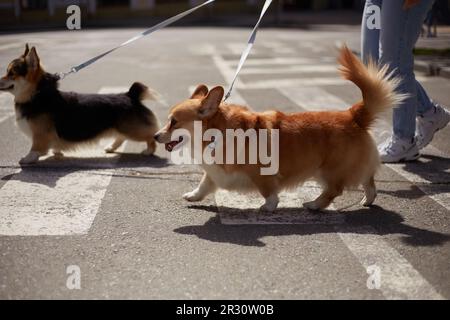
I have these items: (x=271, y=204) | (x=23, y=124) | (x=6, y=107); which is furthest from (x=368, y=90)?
(x=6, y=107)

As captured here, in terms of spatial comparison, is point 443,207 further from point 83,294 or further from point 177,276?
point 83,294

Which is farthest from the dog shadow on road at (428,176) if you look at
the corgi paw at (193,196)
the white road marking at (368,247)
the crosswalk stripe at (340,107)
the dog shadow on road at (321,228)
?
the corgi paw at (193,196)

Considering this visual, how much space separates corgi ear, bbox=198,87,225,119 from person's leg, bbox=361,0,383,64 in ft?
6.46

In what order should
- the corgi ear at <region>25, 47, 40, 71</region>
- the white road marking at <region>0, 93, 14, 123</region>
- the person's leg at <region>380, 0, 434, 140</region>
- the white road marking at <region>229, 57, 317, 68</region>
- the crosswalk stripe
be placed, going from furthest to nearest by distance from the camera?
the white road marking at <region>229, 57, 317, 68</region> < the white road marking at <region>0, 93, 14, 123</region> < the corgi ear at <region>25, 47, 40, 71</region> < the person's leg at <region>380, 0, 434, 140</region> < the crosswalk stripe

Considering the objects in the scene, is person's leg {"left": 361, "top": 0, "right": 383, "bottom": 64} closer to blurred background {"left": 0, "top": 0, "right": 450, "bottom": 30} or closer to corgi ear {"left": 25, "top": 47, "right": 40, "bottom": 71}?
corgi ear {"left": 25, "top": 47, "right": 40, "bottom": 71}

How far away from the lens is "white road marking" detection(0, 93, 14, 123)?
700 cm

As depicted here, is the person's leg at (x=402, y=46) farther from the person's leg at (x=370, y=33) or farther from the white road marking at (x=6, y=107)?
the white road marking at (x=6, y=107)

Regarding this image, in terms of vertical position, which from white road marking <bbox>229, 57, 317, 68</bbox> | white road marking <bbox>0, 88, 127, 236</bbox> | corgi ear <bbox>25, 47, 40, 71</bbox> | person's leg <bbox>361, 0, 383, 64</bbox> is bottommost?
white road marking <bbox>0, 88, 127, 236</bbox>

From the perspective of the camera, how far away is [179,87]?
9.08 meters

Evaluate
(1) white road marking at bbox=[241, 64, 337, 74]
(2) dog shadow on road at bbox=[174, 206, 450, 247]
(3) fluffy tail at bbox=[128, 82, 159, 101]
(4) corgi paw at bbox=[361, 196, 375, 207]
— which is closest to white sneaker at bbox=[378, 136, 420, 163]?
(4) corgi paw at bbox=[361, 196, 375, 207]

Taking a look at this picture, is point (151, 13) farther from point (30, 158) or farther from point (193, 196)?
point (193, 196)

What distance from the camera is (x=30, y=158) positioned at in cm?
501

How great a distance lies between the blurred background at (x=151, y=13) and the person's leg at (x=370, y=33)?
2075 centimetres
